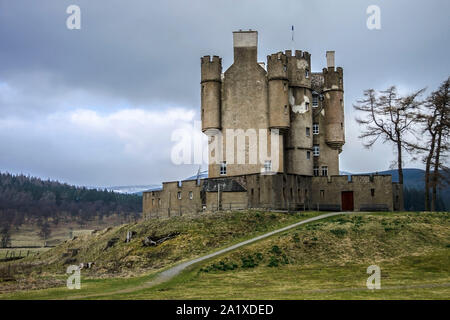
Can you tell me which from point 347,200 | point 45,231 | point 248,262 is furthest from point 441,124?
point 45,231

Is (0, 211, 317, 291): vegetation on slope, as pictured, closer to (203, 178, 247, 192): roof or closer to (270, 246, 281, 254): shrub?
(270, 246, 281, 254): shrub

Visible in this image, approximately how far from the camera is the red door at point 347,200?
5428cm

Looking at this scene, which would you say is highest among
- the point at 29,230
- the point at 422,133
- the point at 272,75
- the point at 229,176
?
the point at 272,75

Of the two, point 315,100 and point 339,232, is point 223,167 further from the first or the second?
point 339,232

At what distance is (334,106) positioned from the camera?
2414 inches

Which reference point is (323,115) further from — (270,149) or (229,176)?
(229,176)

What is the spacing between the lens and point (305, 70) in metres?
59.6

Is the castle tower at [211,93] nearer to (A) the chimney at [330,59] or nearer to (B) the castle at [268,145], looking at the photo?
(B) the castle at [268,145]

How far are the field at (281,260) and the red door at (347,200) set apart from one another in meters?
7.82

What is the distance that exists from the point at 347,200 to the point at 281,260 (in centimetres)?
2217

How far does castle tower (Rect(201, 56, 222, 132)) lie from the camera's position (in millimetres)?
56844

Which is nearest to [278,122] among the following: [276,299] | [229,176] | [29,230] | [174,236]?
[229,176]
